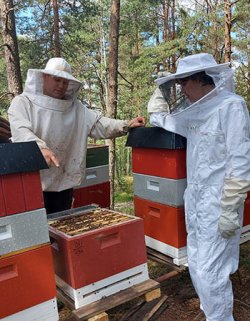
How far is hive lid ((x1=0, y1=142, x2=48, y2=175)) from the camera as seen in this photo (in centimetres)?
179

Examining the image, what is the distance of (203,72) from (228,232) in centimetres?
99

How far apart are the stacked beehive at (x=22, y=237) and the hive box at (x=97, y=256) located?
0.55 feet

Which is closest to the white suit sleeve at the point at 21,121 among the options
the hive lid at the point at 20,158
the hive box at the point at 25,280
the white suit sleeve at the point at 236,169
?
the hive lid at the point at 20,158

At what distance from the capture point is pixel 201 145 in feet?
7.14

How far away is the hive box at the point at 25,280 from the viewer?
6.07 ft

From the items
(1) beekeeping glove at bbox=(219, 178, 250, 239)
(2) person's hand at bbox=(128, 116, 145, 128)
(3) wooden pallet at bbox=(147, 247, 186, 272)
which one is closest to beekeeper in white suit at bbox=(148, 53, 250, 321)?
(1) beekeeping glove at bbox=(219, 178, 250, 239)

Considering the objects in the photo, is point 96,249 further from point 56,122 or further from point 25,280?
point 56,122

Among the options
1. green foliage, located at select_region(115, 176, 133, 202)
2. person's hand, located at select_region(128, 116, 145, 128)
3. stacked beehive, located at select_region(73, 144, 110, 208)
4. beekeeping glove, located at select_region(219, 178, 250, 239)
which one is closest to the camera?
beekeeping glove, located at select_region(219, 178, 250, 239)

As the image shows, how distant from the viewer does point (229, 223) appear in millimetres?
2018

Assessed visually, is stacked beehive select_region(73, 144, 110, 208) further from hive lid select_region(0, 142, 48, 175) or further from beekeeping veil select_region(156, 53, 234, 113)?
hive lid select_region(0, 142, 48, 175)

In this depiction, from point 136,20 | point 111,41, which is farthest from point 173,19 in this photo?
point 111,41

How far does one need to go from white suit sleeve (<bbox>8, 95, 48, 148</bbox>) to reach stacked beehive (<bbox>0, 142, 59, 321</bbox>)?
49cm

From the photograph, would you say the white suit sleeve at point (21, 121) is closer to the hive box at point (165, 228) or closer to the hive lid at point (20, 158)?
the hive lid at point (20, 158)

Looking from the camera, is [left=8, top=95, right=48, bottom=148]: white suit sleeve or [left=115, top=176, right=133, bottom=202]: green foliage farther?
[left=115, top=176, right=133, bottom=202]: green foliage
